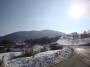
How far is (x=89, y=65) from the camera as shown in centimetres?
1407

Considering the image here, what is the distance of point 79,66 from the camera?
13.9 meters

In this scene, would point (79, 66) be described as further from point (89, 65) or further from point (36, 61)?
point (36, 61)

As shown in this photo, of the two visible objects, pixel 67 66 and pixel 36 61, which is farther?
pixel 36 61

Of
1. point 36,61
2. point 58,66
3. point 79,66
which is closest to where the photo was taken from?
point 79,66

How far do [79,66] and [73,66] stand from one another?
55cm

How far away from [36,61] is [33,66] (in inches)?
65.8

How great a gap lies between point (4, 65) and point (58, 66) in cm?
491

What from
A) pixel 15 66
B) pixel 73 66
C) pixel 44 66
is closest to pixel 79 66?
pixel 73 66

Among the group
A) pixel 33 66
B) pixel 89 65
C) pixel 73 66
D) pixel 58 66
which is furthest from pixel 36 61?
pixel 89 65

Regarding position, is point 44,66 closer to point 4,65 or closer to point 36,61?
point 36,61

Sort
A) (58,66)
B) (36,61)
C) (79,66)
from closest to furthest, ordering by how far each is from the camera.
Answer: (79,66) < (58,66) < (36,61)

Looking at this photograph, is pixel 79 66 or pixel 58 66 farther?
pixel 58 66

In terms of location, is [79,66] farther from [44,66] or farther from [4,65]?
[4,65]

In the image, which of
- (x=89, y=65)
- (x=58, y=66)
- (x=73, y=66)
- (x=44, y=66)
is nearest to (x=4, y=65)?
(x=44, y=66)
